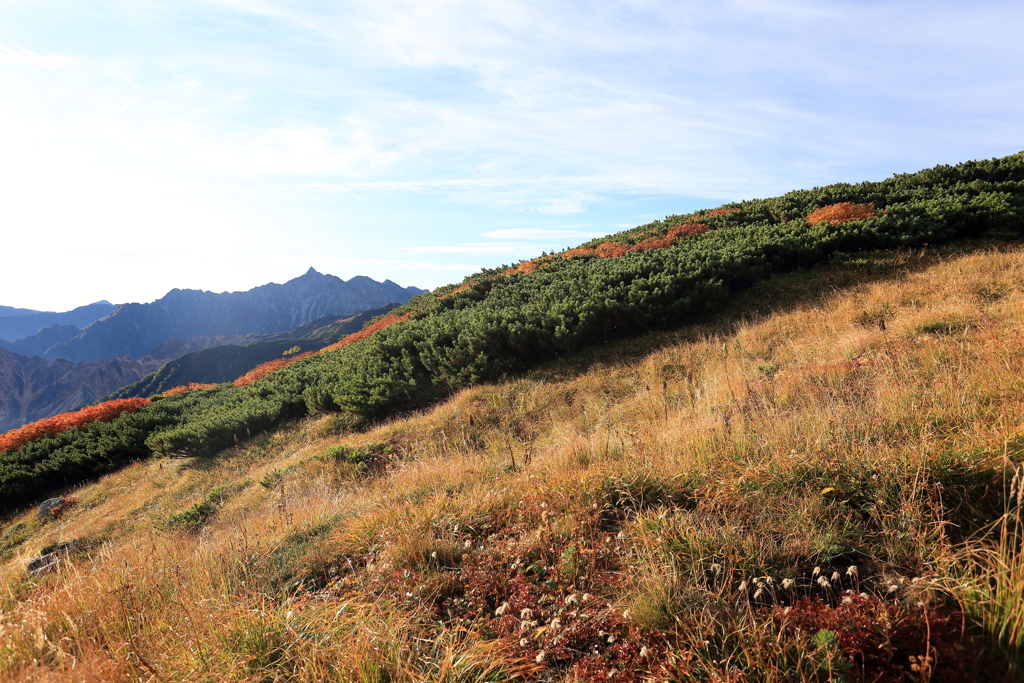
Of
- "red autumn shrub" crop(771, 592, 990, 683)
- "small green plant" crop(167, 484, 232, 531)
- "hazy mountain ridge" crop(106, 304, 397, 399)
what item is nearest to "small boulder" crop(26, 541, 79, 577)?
"small green plant" crop(167, 484, 232, 531)

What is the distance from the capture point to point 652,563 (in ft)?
9.31

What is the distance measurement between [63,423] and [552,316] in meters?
19.6

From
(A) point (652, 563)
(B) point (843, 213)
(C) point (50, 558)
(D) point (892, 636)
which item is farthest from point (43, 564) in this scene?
(B) point (843, 213)

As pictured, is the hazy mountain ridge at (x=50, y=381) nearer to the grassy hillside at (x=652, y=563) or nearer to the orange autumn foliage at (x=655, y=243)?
the orange autumn foliage at (x=655, y=243)

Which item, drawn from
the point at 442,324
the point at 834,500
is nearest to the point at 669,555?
the point at 834,500

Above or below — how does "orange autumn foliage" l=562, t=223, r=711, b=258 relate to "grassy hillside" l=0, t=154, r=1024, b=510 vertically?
above

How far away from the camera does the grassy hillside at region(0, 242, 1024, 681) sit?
2.33 m

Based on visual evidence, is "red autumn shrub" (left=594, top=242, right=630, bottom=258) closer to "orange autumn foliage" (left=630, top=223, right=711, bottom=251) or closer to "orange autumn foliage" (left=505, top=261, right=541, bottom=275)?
"orange autumn foliage" (left=630, top=223, right=711, bottom=251)

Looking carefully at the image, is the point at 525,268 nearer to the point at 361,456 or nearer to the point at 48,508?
the point at 361,456

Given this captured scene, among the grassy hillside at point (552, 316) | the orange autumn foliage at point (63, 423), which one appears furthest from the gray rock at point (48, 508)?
the orange autumn foliage at point (63, 423)

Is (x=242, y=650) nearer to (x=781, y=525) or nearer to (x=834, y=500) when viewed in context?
(x=781, y=525)

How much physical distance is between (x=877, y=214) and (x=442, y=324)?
13.6 metres

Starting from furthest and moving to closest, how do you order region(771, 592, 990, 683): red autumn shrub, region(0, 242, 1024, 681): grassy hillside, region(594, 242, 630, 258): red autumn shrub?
region(594, 242, 630, 258): red autumn shrub < region(0, 242, 1024, 681): grassy hillside < region(771, 592, 990, 683): red autumn shrub

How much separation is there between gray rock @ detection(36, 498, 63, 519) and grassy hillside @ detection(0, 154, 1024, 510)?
2.16 meters
